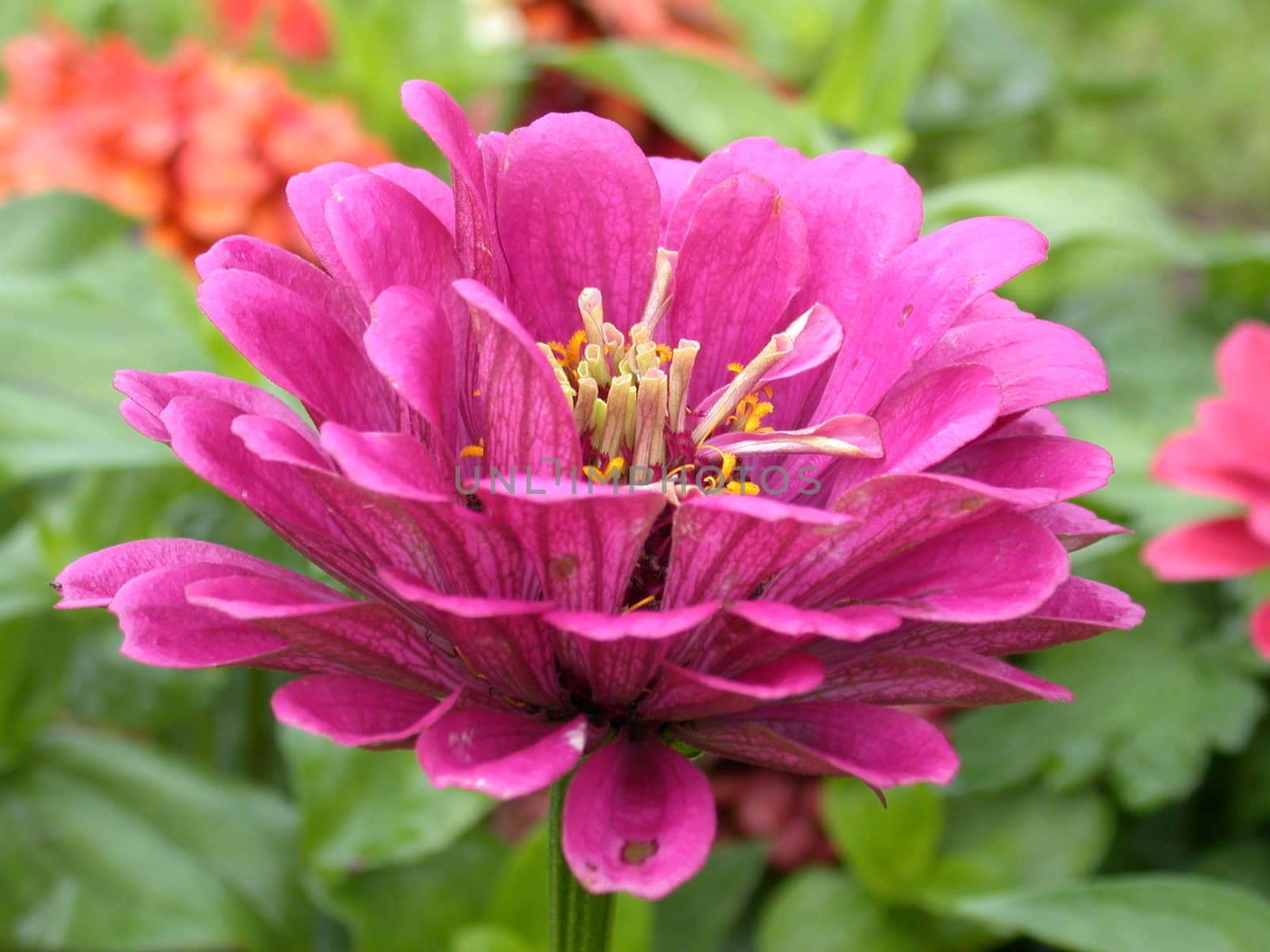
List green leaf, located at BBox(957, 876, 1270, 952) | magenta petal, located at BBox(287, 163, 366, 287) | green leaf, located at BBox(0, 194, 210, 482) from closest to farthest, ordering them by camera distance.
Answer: magenta petal, located at BBox(287, 163, 366, 287)
green leaf, located at BBox(957, 876, 1270, 952)
green leaf, located at BBox(0, 194, 210, 482)

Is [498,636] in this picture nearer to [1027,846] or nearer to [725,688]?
[725,688]

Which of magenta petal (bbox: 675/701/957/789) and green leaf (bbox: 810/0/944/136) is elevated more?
green leaf (bbox: 810/0/944/136)

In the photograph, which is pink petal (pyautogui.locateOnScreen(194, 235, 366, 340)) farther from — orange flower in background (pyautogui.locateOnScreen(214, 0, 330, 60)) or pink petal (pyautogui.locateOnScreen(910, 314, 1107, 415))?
orange flower in background (pyautogui.locateOnScreen(214, 0, 330, 60))

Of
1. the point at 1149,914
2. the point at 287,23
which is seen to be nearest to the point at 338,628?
the point at 1149,914

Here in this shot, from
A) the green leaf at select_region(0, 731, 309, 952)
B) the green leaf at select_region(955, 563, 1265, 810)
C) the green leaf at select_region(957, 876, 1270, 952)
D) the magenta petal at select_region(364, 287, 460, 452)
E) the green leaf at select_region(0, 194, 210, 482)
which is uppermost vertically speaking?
the magenta petal at select_region(364, 287, 460, 452)

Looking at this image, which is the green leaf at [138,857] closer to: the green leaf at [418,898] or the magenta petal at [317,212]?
the green leaf at [418,898]

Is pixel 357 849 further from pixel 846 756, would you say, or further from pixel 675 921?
pixel 846 756

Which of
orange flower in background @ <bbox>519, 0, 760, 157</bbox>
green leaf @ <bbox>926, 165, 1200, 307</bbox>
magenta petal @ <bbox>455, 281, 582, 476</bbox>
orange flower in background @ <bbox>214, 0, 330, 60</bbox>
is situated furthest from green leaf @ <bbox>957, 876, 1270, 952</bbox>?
orange flower in background @ <bbox>214, 0, 330, 60</bbox>
